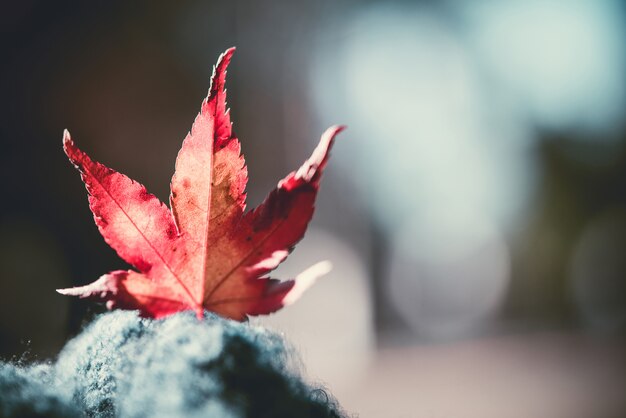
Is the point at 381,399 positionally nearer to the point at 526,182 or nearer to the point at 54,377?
the point at 54,377

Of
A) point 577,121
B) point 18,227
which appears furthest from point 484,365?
point 577,121

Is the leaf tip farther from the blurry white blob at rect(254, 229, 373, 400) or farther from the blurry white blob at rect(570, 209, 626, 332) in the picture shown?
the blurry white blob at rect(570, 209, 626, 332)

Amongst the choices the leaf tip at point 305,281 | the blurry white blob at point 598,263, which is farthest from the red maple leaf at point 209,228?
the blurry white blob at point 598,263

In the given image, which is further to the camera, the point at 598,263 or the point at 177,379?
the point at 598,263

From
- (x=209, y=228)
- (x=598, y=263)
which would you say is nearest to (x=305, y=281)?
(x=209, y=228)

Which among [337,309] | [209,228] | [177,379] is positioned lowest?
[177,379]

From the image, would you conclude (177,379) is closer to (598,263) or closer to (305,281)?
(305,281)
